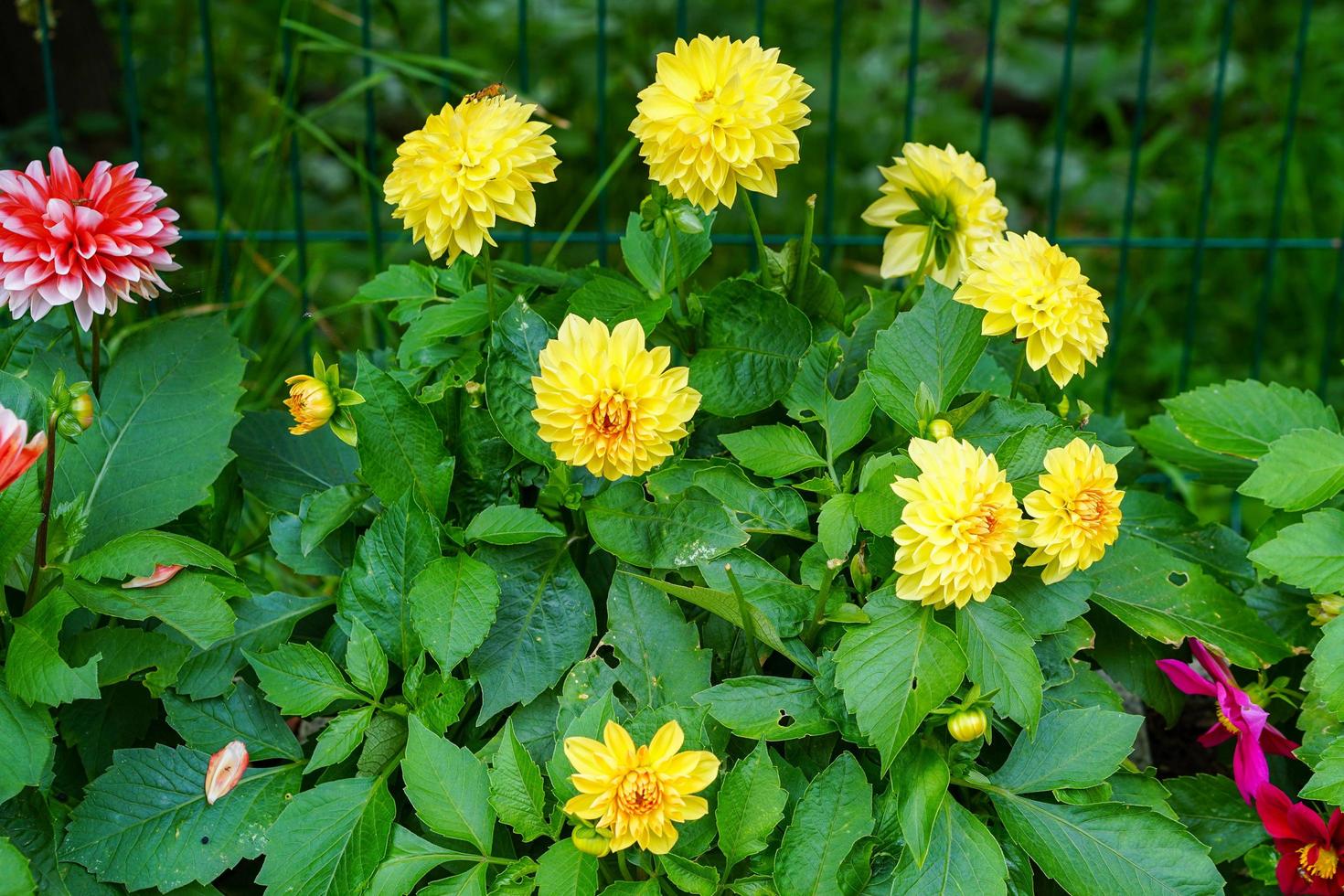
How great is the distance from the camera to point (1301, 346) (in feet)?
11.9

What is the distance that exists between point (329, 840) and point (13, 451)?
44 centimetres

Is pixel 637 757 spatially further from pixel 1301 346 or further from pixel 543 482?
pixel 1301 346

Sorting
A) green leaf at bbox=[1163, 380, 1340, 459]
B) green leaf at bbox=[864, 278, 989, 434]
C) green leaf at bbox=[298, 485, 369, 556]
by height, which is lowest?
green leaf at bbox=[1163, 380, 1340, 459]

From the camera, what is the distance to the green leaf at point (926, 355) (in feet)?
4.21

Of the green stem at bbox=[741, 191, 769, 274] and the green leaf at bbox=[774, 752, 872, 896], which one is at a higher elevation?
the green stem at bbox=[741, 191, 769, 274]

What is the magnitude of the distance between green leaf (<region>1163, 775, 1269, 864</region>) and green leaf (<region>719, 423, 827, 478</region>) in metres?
0.56

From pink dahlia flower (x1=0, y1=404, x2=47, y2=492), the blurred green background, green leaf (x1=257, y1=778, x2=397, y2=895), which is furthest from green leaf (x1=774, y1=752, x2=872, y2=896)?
the blurred green background

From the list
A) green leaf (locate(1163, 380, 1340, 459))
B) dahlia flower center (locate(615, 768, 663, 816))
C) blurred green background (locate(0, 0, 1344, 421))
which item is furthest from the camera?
blurred green background (locate(0, 0, 1344, 421))

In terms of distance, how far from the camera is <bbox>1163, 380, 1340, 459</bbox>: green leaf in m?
1.56

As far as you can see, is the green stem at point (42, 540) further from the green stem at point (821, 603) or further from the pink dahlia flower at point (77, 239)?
the green stem at point (821, 603)

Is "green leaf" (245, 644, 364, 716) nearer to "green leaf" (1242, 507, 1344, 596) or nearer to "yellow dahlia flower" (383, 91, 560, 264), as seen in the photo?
"yellow dahlia flower" (383, 91, 560, 264)

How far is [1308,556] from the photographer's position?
1.36 meters

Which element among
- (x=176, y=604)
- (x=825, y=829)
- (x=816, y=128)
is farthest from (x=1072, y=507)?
(x=816, y=128)

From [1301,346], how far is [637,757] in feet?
10.2
